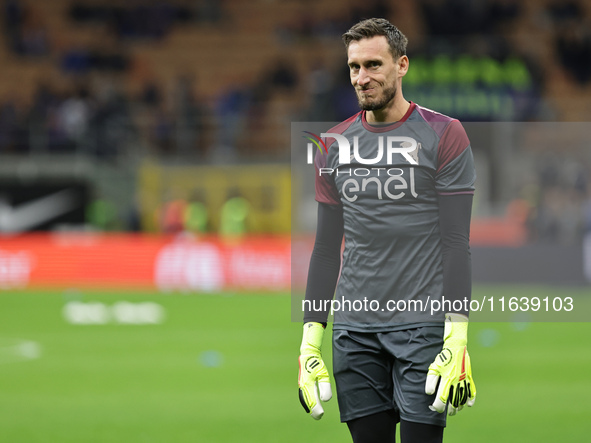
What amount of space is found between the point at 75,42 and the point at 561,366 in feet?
69.9

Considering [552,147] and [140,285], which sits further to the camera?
[552,147]

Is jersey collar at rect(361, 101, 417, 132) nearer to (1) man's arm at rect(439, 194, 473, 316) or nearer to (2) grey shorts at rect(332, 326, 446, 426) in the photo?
(1) man's arm at rect(439, 194, 473, 316)

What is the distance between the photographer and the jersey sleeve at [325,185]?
15.7ft

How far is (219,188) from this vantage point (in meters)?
25.2

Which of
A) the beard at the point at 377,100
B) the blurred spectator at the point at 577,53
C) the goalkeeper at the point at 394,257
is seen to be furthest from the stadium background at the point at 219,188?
the beard at the point at 377,100

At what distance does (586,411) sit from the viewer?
31.1 feet

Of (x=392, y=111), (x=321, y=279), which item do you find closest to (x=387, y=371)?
(x=321, y=279)

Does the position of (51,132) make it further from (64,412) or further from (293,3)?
(64,412)

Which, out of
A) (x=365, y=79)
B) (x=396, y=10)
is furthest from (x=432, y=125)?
(x=396, y=10)

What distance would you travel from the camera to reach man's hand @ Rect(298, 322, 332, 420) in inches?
182

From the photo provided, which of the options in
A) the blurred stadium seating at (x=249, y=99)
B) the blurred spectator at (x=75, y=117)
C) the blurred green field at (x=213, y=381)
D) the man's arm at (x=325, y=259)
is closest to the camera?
the man's arm at (x=325, y=259)

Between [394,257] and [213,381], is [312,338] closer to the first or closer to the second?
[394,257]

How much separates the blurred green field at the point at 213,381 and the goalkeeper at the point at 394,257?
395cm

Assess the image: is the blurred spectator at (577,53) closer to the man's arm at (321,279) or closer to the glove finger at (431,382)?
the man's arm at (321,279)
